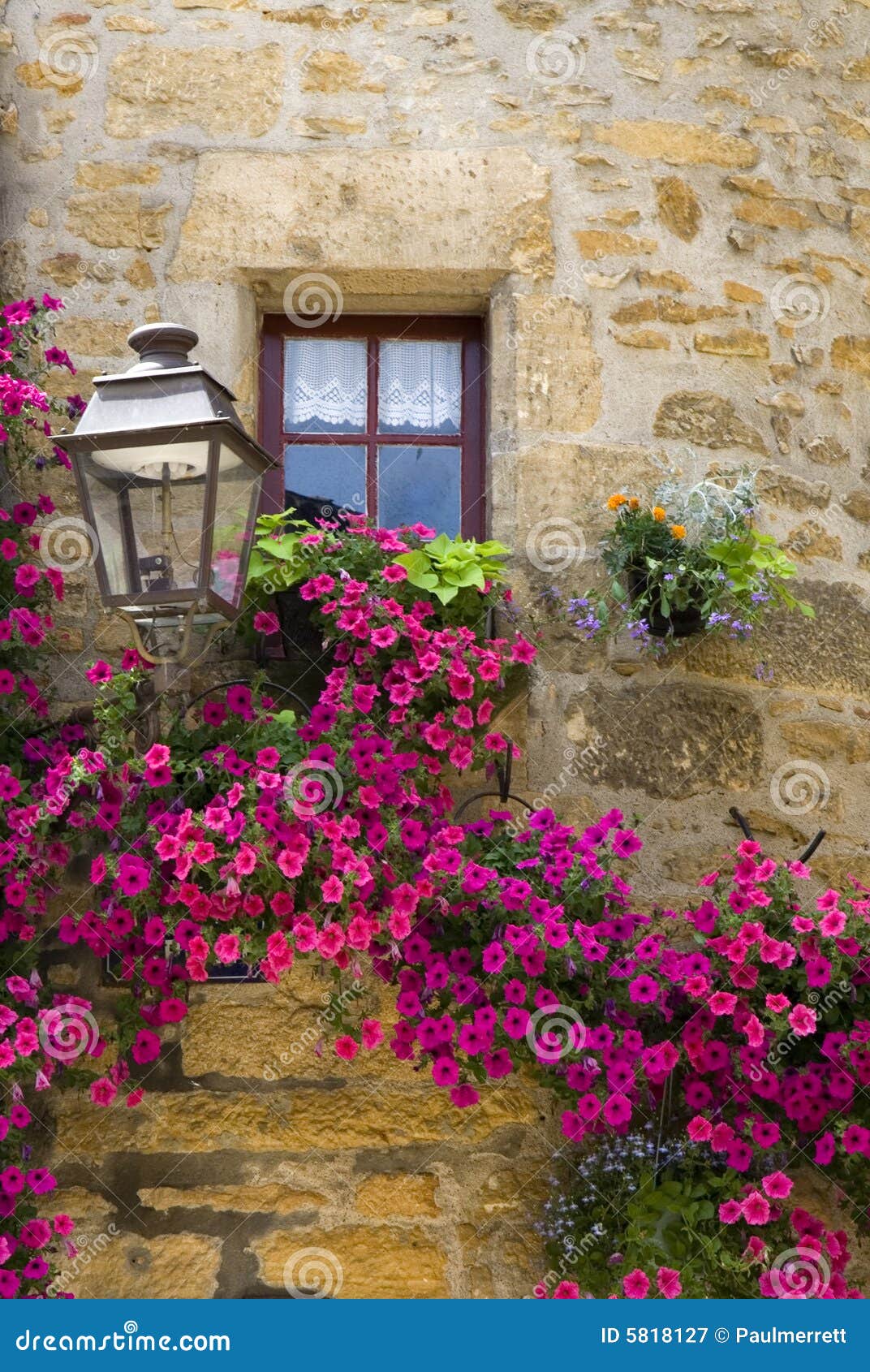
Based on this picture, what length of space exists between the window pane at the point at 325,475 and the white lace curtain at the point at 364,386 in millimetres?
57

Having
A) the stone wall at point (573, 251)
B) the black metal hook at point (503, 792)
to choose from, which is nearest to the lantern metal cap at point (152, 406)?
the stone wall at point (573, 251)

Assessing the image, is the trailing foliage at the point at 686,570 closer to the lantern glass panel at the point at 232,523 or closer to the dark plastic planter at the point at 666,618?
the dark plastic planter at the point at 666,618

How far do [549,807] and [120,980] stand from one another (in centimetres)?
111

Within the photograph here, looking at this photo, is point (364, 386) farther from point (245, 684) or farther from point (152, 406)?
point (152, 406)

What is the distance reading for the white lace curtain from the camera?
15.2ft

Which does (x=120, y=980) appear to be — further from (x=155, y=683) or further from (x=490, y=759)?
(x=490, y=759)

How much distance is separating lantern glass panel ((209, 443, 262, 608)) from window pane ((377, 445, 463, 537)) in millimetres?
873

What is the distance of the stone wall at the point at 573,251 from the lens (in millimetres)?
4328

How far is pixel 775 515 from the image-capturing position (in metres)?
4.49

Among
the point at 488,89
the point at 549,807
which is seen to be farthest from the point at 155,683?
the point at 488,89

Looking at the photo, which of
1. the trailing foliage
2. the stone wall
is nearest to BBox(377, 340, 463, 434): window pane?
the stone wall

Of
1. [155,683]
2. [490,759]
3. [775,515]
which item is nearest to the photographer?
[155,683]

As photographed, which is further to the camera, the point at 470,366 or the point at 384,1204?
the point at 470,366

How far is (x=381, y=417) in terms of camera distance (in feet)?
15.2
